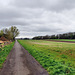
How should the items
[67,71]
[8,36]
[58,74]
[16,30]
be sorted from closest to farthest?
[58,74] < [67,71] < [8,36] < [16,30]

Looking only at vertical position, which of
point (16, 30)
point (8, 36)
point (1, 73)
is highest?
point (16, 30)

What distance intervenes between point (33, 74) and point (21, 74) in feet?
2.62

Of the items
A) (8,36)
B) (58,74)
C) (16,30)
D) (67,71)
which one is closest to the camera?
(58,74)

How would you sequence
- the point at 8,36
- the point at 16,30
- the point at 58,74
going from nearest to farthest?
the point at 58,74 < the point at 8,36 < the point at 16,30

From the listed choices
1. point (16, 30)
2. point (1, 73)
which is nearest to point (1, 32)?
point (16, 30)

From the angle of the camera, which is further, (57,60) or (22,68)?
(57,60)

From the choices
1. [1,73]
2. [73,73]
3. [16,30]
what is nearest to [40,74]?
Answer: [73,73]

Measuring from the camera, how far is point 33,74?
237 inches

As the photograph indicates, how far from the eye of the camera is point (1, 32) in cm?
6156

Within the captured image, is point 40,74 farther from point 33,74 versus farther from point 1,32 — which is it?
point 1,32

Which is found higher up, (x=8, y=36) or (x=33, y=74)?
(x=8, y=36)

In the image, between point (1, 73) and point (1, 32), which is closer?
point (1, 73)

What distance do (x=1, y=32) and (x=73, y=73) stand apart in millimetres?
61917

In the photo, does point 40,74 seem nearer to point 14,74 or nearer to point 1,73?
point 14,74
